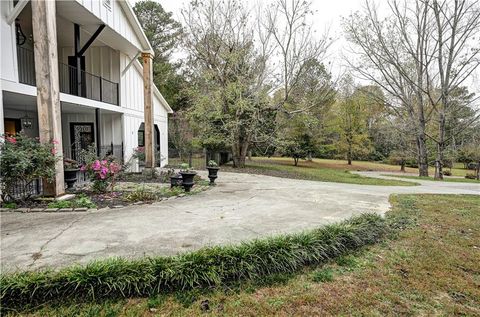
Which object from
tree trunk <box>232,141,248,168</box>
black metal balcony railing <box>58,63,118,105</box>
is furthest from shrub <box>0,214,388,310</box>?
tree trunk <box>232,141,248,168</box>

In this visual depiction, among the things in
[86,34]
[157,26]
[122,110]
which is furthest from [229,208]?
[157,26]

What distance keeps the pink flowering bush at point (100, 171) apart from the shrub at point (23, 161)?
0.89 m

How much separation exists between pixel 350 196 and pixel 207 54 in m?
10.4

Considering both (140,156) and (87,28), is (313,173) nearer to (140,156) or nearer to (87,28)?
(140,156)

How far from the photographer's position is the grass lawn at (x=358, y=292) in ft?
7.52

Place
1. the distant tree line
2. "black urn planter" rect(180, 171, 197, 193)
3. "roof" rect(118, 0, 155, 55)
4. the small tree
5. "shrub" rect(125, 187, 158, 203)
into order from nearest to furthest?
"shrub" rect(125, 187, 158, 203) < "black urn planter" rect(180, 171, 197, 193) < "roof" rect(118, 0, 155, 55) < the distant tree line < the small tree

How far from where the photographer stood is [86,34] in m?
9.81

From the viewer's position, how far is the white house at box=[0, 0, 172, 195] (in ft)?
18.5

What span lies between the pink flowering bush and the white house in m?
0.64

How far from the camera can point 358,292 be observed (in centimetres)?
258

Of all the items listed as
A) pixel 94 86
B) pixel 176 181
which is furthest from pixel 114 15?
pixel 176 181

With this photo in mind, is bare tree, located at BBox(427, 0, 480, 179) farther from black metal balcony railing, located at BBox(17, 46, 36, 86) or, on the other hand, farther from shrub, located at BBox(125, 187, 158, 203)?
black metal balcony railing, located at BBox(17, 46, 36, 86)

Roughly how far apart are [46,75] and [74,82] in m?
4.55

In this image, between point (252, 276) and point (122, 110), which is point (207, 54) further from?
point (252, 276)
